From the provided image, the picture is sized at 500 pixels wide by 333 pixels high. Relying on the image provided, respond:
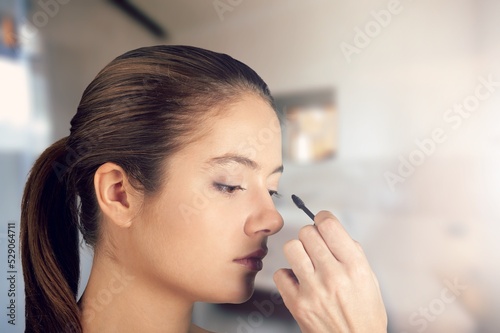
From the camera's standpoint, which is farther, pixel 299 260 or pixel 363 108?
pixel 363 108

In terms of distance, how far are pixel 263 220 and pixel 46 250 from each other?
342 mm

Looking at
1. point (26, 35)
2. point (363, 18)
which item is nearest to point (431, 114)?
point (363, 18)

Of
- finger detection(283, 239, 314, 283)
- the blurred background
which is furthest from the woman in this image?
the blurred background

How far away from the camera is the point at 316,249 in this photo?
0.53 m

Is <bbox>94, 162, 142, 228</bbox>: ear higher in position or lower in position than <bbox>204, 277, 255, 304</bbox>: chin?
higher

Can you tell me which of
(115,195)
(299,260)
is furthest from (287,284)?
(115,195)

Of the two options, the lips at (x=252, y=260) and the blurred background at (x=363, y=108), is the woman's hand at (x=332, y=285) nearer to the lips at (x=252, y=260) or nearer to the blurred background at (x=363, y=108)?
the lips at (x=252, y=260)

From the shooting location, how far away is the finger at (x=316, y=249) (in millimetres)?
524

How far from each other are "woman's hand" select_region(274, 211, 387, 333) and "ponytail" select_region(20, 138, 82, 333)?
343mm

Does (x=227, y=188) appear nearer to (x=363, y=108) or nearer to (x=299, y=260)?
(x=299, y=260)

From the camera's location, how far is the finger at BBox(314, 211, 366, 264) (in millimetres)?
526

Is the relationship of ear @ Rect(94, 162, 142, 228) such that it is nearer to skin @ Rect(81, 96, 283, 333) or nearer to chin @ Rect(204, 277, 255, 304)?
skin @ Rect(81, 96, 283, 333)

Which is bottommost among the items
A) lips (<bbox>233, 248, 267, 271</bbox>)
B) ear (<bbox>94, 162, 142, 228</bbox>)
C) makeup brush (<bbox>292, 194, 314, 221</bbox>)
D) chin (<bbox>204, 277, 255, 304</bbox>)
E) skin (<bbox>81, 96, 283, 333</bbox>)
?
chin (<bbox>204, 277, 255, 304</bbox>)

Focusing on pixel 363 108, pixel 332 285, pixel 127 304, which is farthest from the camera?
pixel 363 108
